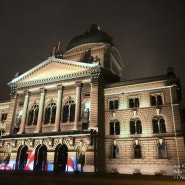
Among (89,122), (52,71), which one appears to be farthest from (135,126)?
(52,71)

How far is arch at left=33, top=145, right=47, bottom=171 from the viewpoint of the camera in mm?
33594

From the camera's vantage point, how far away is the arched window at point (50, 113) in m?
35.6

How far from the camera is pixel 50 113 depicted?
1420 inches

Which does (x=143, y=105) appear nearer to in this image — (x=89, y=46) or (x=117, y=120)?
(x=117, y=120)

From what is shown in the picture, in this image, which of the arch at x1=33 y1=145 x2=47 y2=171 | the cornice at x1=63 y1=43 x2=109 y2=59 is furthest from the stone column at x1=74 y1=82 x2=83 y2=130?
the cornice at x1=63 y1=43 x2=109 y2=59

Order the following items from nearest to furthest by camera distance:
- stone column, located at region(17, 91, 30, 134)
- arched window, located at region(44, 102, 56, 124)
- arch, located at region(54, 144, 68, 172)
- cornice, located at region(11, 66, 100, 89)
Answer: arch, located at region(54, 144, 68, 172) → cornice, located at region(11, 66, 100, 89) → arched window, located at region(44, 102, 56, 124) → stone column, located at region(17, 91, 30, 134)

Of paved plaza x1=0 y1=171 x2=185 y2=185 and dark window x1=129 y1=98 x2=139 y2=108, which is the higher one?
dark window x1=129 y1=98 x2=139 y2=108

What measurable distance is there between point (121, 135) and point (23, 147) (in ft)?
55.5

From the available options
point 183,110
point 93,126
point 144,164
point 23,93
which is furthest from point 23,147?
point 183,110

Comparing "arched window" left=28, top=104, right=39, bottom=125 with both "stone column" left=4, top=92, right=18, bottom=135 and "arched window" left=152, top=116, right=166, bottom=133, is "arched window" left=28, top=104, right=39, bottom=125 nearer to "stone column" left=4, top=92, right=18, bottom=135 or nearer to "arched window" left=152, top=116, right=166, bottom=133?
"stone column" left=4, top=92, right=18, bottom=135

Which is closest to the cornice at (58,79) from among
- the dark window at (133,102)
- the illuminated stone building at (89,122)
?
the illuminated stone building at (89,122)

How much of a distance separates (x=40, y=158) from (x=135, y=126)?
16.3 meters

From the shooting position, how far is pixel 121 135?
31.1m

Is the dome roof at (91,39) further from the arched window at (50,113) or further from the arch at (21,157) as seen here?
the arch at (21,157)
